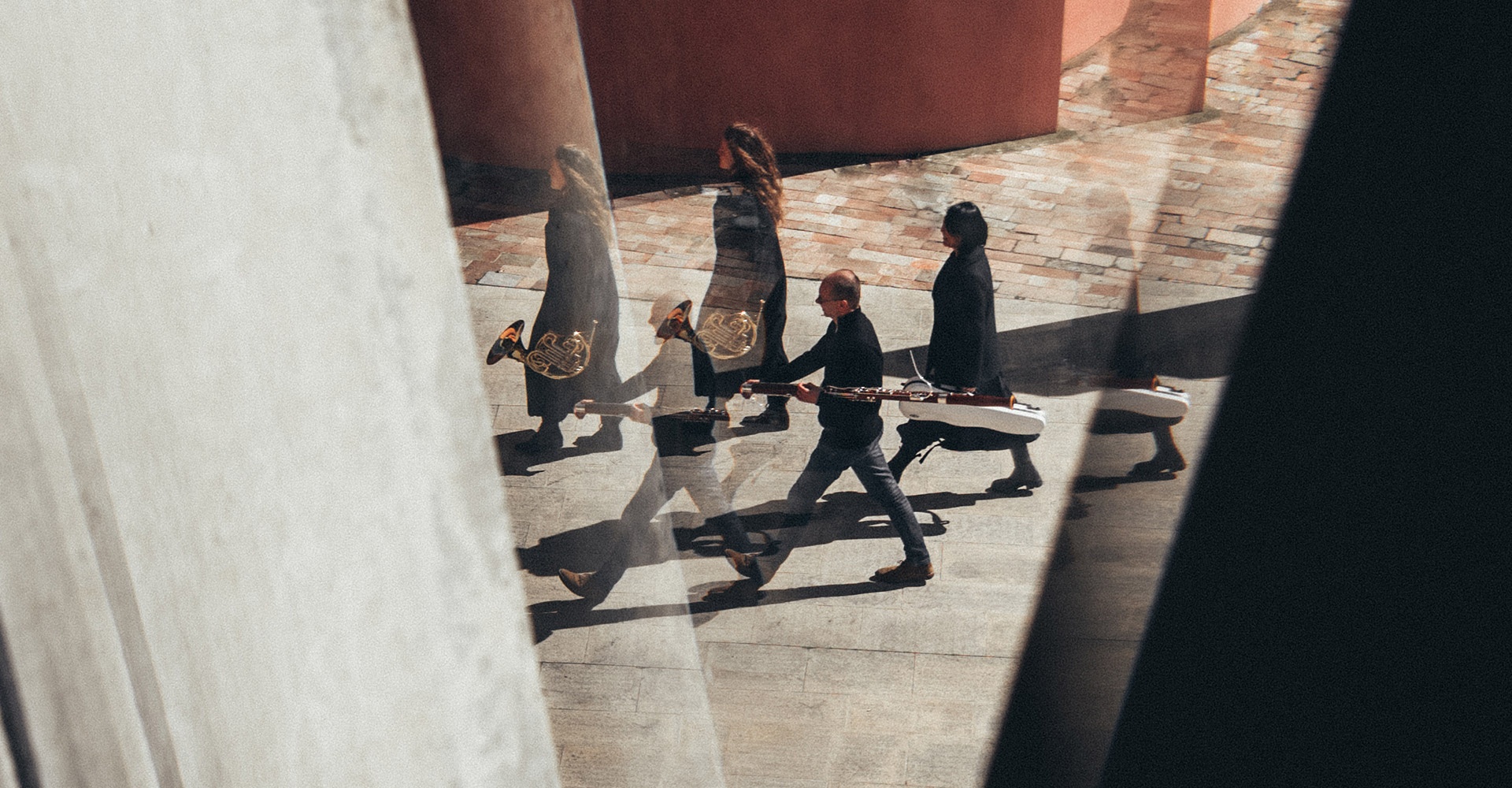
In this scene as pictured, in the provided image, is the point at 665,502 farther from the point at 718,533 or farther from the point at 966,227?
the point at 966,227

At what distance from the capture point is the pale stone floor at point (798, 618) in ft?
11.5

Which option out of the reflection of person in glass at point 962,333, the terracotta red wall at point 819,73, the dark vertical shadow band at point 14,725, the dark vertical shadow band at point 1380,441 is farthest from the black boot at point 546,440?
the dark vertical shadow band at point 14,725

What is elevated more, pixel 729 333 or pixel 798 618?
pixel 729 333

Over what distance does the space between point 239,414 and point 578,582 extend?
3432 millimetres

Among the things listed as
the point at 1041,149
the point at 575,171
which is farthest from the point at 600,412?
the point at 1041,149

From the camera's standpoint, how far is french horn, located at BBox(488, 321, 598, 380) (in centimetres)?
465

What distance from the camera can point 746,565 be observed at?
4141 millimetres

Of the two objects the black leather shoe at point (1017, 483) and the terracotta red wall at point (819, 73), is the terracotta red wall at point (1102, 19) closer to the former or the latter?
the terracotta red wall at point (819, 73)

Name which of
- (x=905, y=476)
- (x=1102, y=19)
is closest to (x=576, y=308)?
(x=905, y=476)

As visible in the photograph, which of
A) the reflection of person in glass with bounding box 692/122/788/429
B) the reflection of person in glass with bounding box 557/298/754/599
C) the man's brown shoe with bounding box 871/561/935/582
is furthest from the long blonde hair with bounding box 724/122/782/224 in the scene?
the man's brown shoe with bounding box 871/561/935/582

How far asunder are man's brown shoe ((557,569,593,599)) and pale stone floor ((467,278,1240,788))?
0.05 metres

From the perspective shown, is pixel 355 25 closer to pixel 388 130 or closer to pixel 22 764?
Answer: pixel 388 130

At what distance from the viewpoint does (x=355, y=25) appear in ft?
1.95

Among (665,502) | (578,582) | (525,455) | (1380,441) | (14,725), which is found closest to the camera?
(14,725)
